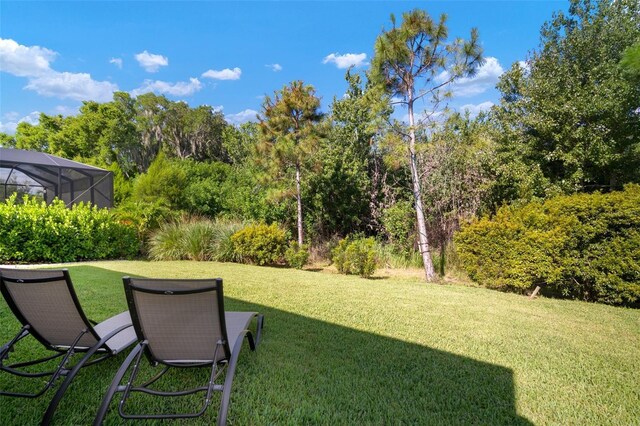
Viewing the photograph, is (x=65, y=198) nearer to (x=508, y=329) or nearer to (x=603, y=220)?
(x=508, y=329)

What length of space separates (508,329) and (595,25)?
38.6 feet

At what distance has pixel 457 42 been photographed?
8.55 m

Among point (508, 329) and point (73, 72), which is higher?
point (73, 72)

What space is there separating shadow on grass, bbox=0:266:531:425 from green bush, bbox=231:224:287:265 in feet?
20.3

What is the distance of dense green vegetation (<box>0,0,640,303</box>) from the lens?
8.80m

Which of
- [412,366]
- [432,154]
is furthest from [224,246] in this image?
[412,366]

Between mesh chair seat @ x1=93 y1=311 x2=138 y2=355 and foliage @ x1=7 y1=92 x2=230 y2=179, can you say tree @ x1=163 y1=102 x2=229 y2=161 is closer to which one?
foliage @ x1=7 y1=92 x2=230 y2=179

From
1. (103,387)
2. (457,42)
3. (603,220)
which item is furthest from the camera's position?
(457,42)

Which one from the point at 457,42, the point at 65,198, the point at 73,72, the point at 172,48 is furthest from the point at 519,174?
the point at 73,72

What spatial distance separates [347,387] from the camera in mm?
2693

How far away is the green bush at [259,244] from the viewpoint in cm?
987

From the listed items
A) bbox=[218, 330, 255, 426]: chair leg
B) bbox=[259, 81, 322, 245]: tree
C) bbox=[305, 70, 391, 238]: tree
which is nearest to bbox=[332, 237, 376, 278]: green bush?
bbox=[259, 81, 322, 245]: tree

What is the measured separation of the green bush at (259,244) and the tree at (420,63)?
404cm

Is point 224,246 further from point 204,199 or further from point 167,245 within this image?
point 204,199
